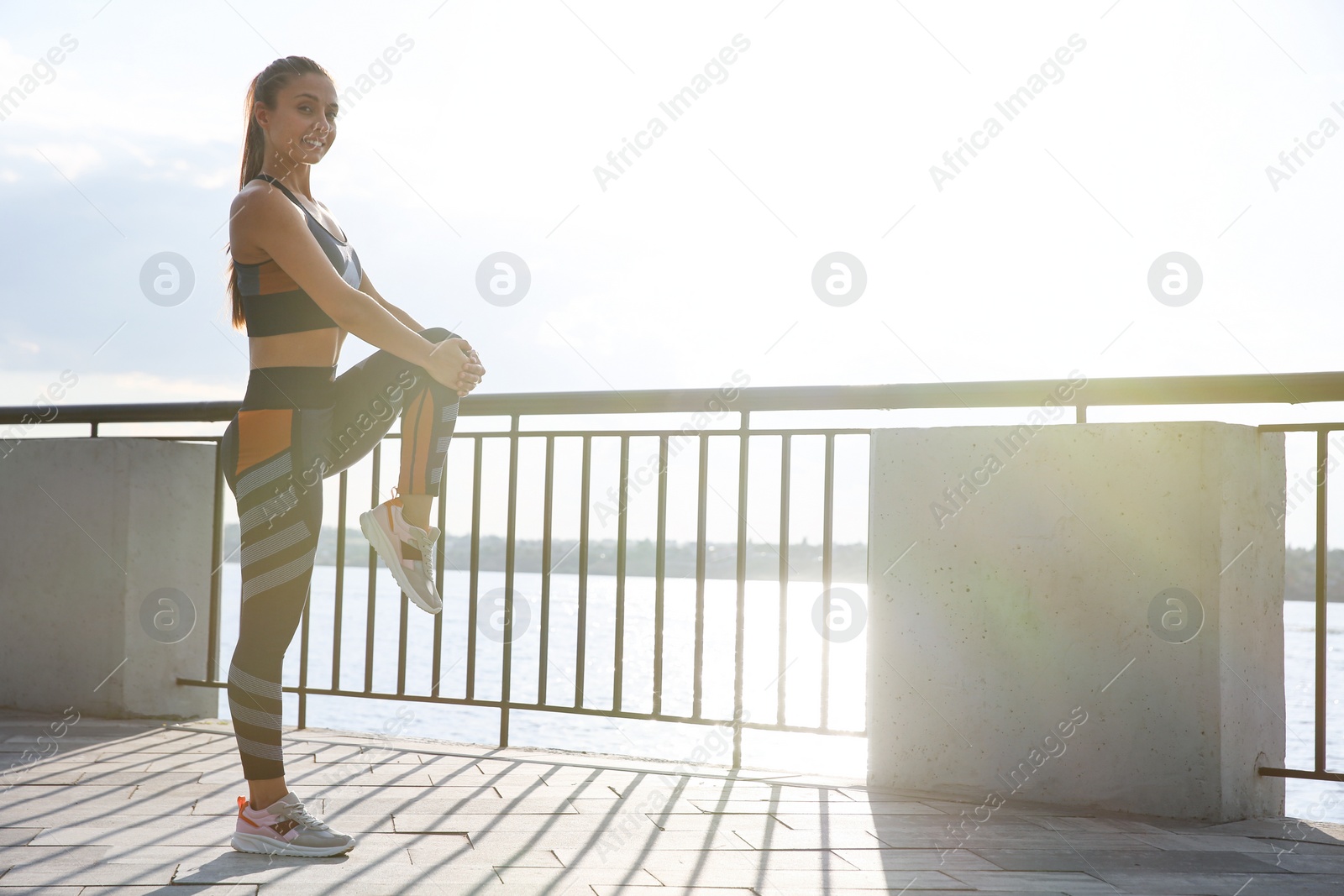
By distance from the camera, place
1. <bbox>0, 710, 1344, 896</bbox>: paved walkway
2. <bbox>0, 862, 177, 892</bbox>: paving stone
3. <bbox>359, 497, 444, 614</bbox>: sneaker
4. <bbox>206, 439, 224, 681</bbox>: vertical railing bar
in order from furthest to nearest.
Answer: <bbox>206, 439, 224, 681</bbox>: vertical railing bar < <bbox>359, 497, 444, 614</bbox>: sneaker < <bbox>0, 710, 1344, 896</bbox>: paved walkway < <bbox>0, 862, 177, 892</bbox>: paving stone

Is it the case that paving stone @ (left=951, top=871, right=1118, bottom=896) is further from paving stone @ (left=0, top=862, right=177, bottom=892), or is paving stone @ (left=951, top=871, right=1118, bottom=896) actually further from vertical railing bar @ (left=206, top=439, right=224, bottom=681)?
vertical railing bar @ (left=206, top=439, right=224, bottom=681)

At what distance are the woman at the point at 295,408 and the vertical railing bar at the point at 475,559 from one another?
123 cm

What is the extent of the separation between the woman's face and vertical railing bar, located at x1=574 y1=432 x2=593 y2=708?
156 cm

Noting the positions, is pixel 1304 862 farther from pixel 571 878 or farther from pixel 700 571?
pixel 700 571

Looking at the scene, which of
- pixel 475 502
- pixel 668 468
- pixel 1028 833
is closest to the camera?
pixel 1028 833

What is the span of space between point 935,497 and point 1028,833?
3.03 ft

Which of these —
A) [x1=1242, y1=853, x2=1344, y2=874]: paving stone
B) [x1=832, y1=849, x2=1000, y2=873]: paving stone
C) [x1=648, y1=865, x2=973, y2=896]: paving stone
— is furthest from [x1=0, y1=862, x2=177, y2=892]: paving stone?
[x1=1242, y1=853, x2=1344, y2=874]: paving stone

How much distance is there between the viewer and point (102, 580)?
3740 millimetres

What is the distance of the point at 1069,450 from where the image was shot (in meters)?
Result: 2.69

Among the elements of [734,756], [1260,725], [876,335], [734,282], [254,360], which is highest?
[734,282]

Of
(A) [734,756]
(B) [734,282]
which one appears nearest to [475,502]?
(A) [734,756]

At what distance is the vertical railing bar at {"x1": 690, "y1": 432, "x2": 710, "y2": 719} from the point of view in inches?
126

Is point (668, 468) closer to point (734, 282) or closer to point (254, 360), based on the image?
point (254, 360)

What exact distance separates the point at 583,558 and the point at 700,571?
1.35 ft
